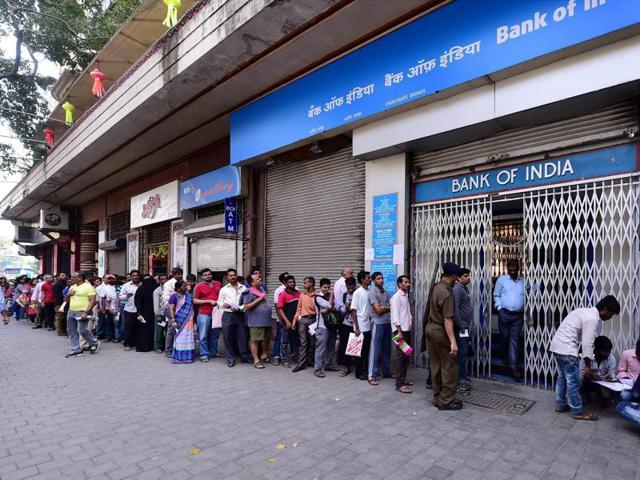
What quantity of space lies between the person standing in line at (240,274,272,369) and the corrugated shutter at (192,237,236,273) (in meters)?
3.92

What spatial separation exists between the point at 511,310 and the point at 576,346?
160 cm

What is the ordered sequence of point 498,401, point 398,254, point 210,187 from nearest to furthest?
1. point 498,401
2. point 398,254
3. point 210,187

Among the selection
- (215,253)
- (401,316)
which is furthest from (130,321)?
(401,316)

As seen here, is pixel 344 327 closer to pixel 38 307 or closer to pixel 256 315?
pixel 256 315

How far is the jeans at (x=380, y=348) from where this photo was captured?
594 centimetres

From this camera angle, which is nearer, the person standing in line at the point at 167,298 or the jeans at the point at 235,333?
the jeans at the point at 235,333

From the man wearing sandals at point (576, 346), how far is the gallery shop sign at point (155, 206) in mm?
11476

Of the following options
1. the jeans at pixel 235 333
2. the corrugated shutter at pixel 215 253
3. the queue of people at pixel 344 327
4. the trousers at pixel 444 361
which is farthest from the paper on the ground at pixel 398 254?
the corrugated shutter at pixel 215 253

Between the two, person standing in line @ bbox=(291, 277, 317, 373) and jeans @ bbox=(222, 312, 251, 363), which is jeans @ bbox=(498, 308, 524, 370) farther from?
jeans @ bbox=(222, 312, 251, 363)

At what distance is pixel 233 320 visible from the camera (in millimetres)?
7363

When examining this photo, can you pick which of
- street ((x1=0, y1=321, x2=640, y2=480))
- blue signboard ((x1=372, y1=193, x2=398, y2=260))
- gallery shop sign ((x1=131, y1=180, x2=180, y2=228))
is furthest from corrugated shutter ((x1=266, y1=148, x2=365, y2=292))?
gallery shop sign ((x1=131, y1=180, x2=180, y2=228))

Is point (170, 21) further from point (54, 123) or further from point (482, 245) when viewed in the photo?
point (54, 123)

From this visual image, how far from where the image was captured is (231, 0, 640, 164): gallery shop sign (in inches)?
183

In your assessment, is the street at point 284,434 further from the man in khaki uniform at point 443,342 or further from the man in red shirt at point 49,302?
the man in red shirt at point 49,302
